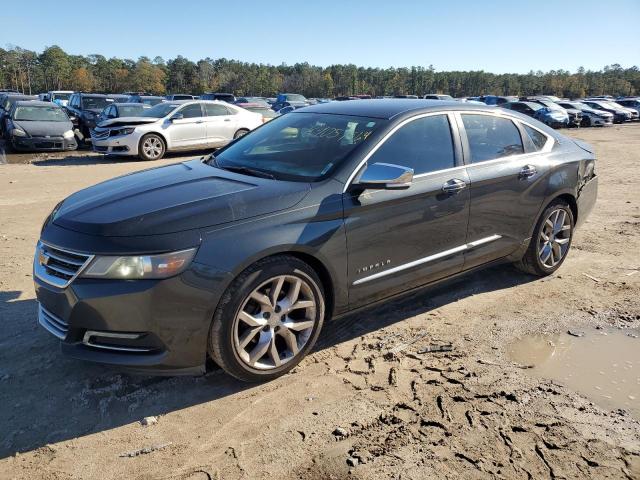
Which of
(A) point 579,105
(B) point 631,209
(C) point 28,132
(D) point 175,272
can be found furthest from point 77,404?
(A) point 579,105

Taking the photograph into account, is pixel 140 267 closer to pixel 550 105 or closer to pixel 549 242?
pixel 549 242

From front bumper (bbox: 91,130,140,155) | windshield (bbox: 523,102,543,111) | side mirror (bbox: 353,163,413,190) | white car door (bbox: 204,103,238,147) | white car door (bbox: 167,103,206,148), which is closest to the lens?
side mirror (bbox: 353,163,413,190)

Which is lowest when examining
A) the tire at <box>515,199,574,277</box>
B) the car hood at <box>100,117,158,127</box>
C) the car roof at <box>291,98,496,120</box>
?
the tire at <box>515,199,574,277</box>

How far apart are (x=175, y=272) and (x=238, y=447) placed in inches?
38.2

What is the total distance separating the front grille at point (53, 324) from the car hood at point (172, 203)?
0.54 m

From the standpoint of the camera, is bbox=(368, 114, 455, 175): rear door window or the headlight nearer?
the headlight

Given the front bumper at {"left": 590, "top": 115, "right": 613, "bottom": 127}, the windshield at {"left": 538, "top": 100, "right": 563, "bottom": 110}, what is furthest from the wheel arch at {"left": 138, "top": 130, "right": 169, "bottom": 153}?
the front bumper at {"left": 590, "top": 115, "right": 613, "bottom": 127}

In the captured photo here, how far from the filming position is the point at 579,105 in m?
31.9

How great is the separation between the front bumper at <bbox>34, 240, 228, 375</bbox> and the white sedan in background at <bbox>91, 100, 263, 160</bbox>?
11.4 meters

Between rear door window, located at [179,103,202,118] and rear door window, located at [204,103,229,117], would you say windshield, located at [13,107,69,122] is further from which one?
rear door window, located at [204,103,229,117]

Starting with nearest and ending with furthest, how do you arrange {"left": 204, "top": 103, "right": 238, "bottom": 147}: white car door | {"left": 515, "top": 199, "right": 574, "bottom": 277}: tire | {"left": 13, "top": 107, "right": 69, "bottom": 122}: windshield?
{"left": 515, "top": 199, "right": 574, "bottom": 277}: tire < {"left": 204, "top": 103, "right": 238, "bottom": 147}: white car door < {"left": 13, "top": 107, "right": 69, "bottom": 122}: windshield

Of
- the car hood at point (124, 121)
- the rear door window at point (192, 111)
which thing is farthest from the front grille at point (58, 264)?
the rear door window at point (192, 111)

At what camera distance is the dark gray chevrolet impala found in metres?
2.80

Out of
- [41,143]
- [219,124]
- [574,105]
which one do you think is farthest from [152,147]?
[574,105]
